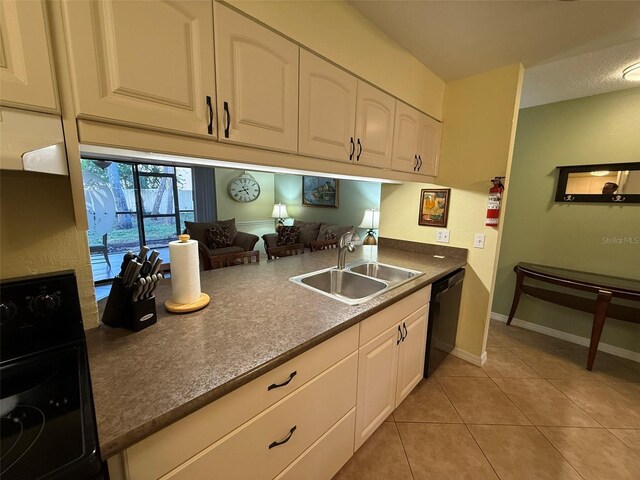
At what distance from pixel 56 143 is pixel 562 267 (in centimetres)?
375

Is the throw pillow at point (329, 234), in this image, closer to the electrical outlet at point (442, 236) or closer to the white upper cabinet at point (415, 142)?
the electrical outlet at point (442, 236)

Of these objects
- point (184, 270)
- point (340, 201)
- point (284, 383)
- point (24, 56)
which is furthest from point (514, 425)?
point (340, 201)

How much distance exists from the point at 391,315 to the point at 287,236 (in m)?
3.57

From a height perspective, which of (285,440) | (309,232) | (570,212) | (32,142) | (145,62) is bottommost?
(285,440)

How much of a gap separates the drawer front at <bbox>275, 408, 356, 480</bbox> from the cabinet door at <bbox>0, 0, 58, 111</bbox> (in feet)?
4.62

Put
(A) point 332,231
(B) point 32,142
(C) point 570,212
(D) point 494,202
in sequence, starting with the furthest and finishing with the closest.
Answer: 1. (A) point 332,231
2. (C) point 570,212
3. (D) point 494,202
4. (B) point 32,142

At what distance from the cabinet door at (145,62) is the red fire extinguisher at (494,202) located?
2.02 m

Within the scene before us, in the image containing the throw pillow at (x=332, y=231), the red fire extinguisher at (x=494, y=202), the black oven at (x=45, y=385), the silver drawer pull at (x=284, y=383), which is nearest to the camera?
the black oven at (x=45, y=385)

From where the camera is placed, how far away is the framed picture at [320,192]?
482 cm

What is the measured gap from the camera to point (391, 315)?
146 cm

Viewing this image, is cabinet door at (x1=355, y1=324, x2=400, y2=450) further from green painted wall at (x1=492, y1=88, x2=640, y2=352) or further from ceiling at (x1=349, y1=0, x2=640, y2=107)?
green painted wall at (x1=492, y1=88, x2=640, y2=352)

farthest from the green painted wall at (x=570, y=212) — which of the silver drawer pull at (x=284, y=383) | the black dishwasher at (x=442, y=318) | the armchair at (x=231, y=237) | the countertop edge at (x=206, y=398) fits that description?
the armchair at (x=231, y=237)

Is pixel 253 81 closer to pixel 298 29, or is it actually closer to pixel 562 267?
pixel 298 29

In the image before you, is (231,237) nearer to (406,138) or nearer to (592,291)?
(406,138)
